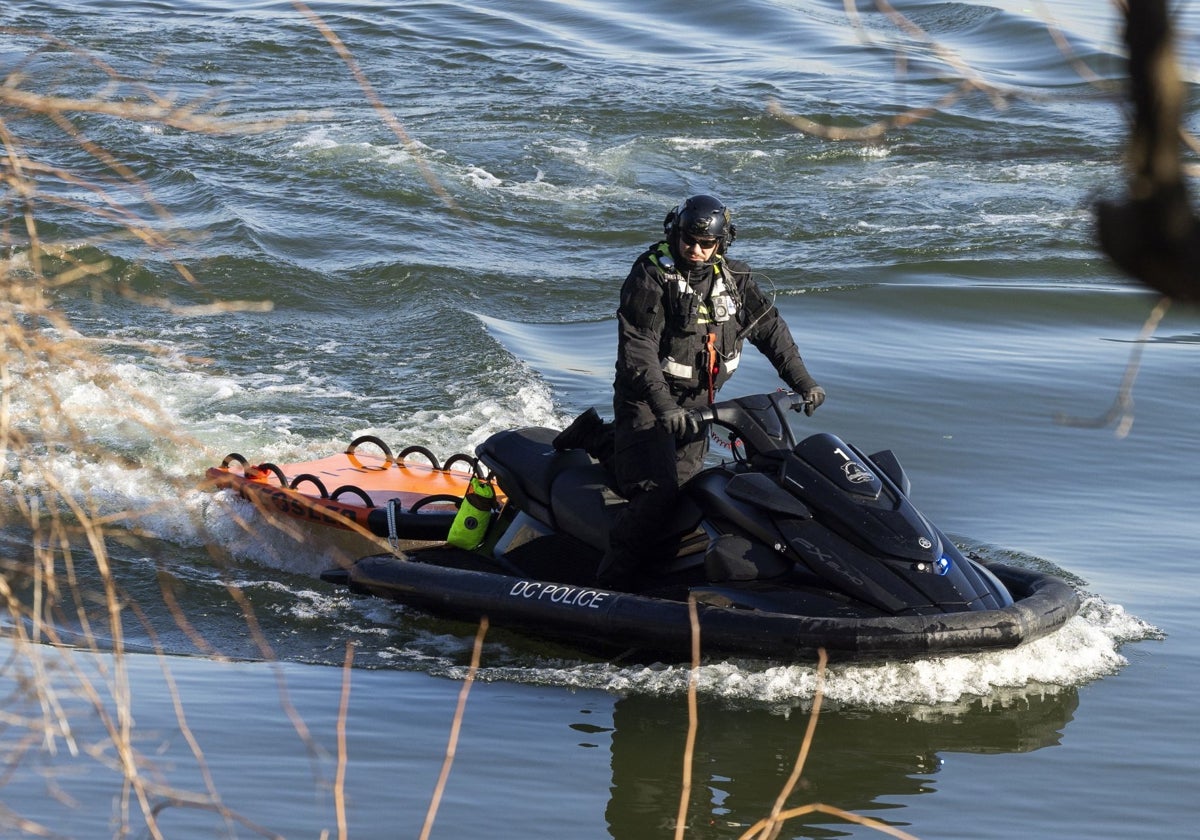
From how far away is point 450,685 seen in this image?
20.5 feet

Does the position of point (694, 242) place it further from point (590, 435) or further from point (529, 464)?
point (529, 464)

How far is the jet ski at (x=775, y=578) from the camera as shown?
225 inches

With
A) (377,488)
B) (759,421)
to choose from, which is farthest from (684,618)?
(377,488)

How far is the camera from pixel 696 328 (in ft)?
20.7

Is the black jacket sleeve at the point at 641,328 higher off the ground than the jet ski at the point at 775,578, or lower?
higher

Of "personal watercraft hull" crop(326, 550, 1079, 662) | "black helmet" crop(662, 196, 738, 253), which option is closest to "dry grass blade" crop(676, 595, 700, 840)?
"personal watercraft hull" crop(326, 550, 1079, 662)

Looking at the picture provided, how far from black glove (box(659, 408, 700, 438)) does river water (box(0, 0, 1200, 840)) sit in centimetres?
94

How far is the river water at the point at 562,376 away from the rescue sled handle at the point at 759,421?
0.86 meters

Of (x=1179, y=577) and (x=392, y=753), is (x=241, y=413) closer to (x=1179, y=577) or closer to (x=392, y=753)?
(x=392, y=753)

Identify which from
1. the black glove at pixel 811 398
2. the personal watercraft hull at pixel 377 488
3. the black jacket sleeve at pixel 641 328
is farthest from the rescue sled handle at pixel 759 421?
the personal watercraft hull at pixel 377 488

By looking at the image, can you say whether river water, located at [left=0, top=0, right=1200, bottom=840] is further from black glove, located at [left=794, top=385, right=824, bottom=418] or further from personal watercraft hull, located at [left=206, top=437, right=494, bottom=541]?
black glove, located at [left=794, top=385, right=824, bottom=418]

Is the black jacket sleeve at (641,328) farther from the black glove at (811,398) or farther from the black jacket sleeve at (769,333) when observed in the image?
the black glove at (811,398)

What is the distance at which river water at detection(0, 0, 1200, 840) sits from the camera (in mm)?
5055

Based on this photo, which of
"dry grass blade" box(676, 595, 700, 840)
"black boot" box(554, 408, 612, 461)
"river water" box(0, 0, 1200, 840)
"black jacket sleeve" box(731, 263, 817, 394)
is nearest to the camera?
"dry grass blade" box(676, 595, 700, 840)
